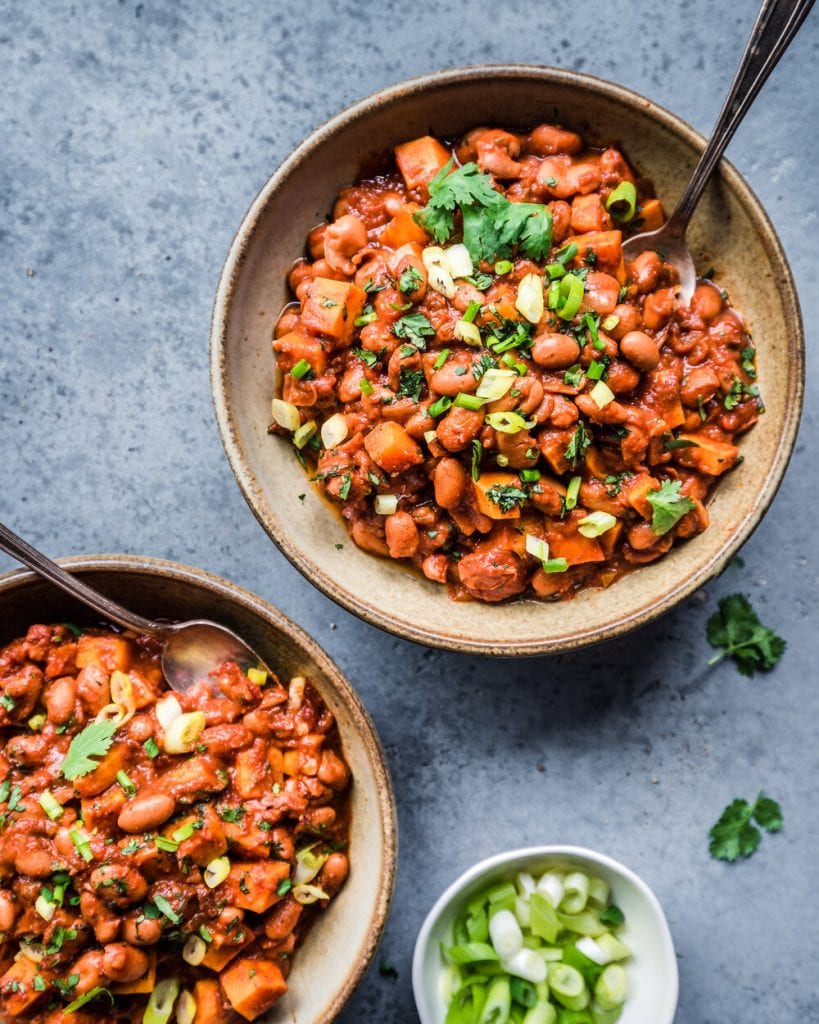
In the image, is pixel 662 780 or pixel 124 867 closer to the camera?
pixel 124 867

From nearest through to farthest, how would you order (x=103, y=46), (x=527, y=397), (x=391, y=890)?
(x=527, y=397), (x=391, y=890), (x=103, y=46)

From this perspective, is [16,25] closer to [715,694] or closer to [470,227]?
[470,227]

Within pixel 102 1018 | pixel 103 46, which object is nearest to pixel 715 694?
pixel 102 1018

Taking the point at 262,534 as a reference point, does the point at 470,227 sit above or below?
above

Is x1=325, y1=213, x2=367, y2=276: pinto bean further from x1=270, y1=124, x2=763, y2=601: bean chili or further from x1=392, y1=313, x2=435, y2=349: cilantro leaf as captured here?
x1=392, y1=313, x2=435, y2=349: cilantro leaf

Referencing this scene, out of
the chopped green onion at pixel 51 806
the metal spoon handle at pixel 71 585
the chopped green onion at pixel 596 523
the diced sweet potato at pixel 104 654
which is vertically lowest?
the chopped green onion at pixel 51 806

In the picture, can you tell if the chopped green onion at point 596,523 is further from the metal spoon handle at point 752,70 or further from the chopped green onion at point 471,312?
the metal spoon handle at point 752,70

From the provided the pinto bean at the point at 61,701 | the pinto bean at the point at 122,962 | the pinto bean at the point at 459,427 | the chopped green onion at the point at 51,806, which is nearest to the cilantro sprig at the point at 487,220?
the pinto bean at the point at 459,427

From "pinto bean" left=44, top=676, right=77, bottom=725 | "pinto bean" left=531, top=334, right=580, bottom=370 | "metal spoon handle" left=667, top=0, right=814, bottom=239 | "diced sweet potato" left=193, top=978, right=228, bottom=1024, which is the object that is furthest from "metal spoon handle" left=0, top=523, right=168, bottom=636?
"metal spoon handle" left=667, top=0, right=814, bottom=239
